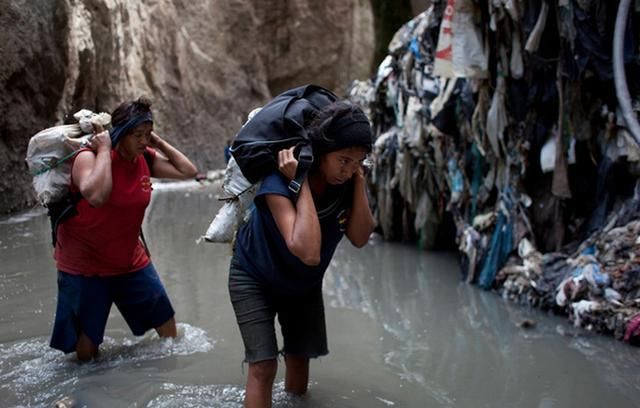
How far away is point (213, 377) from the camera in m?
3.36

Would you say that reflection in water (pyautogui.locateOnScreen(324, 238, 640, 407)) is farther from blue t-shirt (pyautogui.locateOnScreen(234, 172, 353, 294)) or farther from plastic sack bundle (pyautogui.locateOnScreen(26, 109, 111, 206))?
plastic sack bundle (pyautogui.locateOnScreen(26, 109, 111, 206))

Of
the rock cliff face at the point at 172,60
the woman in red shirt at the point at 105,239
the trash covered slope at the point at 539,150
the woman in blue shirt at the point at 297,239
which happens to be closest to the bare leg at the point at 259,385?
the woman in blue shirt at the point at 297,239

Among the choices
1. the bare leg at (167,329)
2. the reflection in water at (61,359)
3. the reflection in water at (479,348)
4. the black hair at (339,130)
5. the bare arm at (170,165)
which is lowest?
the reflection in water at (479,348)

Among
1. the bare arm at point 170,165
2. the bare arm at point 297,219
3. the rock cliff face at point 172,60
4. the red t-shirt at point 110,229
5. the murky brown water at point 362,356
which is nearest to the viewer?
the bare arm at point 297,219

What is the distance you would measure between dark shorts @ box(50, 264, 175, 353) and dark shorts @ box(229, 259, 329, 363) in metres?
1.06

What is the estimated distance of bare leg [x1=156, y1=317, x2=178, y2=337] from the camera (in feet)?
12.3

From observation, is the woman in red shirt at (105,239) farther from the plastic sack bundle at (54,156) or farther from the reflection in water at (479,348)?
the reflection in water at (479,348)

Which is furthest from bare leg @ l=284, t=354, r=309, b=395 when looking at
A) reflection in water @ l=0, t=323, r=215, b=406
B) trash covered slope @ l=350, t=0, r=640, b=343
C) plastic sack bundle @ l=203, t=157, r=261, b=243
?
trash covered slope @ l=350, t=0, r=640, b=343

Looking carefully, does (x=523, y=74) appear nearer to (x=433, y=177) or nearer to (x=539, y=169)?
(x=539, y=169)

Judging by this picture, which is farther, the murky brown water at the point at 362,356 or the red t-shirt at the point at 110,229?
the red t-shirt at the point at 110,229

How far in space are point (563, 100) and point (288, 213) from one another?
2912mm

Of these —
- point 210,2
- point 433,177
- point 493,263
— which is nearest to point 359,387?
point 493,263

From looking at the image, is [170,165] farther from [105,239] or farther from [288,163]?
[288,163]

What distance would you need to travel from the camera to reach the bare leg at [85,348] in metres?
3.47
